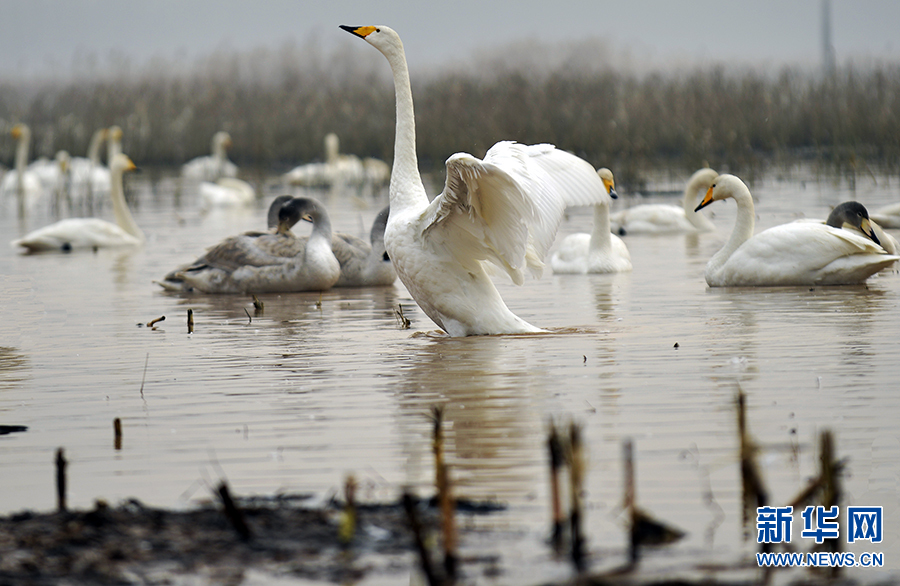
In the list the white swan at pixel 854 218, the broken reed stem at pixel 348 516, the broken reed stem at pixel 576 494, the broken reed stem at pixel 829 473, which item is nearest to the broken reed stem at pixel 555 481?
the broken reed stem at pixel 576 494

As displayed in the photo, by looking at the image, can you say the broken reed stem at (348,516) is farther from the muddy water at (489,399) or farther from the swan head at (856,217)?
the swan head at (856,217)

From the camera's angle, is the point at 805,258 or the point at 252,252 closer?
the point at 805,258

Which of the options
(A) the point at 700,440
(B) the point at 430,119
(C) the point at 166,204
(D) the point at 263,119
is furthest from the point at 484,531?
(D) the point at 263,119

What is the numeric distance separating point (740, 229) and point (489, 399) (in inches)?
214

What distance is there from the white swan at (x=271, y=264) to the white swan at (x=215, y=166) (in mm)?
18981

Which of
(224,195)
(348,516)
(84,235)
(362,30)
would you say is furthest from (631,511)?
(224,195)

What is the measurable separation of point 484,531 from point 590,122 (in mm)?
22628

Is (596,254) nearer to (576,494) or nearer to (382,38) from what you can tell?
(382,38)

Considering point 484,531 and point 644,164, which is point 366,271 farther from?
point 644,164

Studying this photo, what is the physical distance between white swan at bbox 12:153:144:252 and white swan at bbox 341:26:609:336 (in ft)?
28.6

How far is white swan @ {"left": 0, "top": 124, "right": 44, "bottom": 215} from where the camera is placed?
24219 mm

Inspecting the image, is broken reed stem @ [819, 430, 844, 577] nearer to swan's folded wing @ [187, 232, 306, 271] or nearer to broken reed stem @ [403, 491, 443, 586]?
broken reed stem @ [403, 491, 443, 586]

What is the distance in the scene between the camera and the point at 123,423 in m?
5.11

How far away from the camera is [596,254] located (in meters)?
11.5
